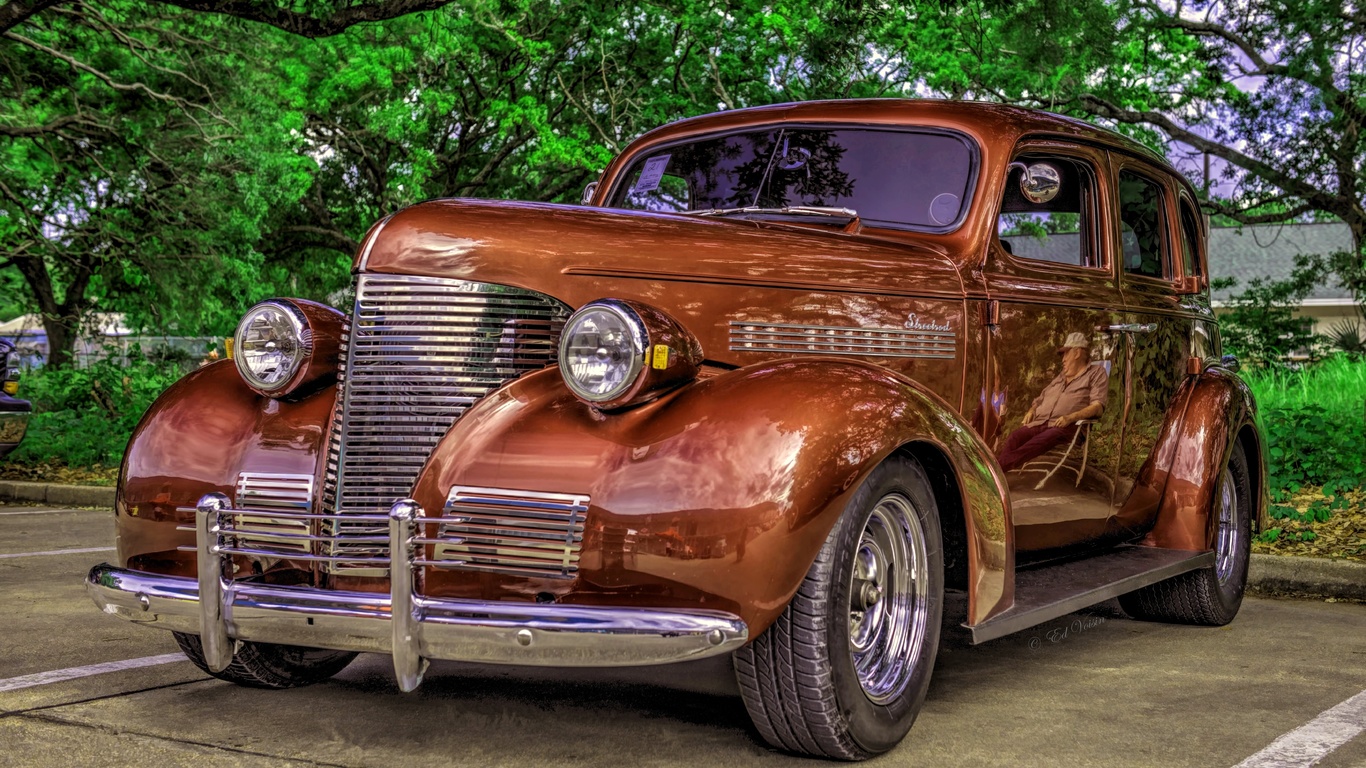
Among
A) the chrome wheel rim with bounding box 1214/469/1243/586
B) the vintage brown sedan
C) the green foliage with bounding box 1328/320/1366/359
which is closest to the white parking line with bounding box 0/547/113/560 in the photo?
the vintage brown sedan

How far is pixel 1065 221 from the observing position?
529 centimetres

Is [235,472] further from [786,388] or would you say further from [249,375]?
[786,388]

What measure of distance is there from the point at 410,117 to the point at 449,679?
18.2 meters

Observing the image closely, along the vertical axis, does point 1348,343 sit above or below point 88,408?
above

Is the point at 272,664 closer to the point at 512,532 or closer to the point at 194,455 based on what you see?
the point at 194,455

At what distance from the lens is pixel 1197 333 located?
19.5ft

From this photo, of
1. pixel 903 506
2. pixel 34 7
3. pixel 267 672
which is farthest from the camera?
pixel 34 7

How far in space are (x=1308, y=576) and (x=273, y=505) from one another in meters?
5.70

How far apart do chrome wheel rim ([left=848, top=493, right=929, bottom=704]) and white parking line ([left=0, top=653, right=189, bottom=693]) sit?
2.56 metres

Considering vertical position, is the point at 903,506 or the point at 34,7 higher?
the point at 34,7

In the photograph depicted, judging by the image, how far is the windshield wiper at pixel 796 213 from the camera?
4.52m

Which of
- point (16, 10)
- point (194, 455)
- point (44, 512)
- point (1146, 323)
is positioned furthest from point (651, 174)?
point (16, 10)

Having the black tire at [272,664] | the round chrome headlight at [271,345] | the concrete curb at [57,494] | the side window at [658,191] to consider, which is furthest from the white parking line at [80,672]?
the concrete curb at [57,494]

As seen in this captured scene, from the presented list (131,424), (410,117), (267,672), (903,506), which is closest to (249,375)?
(267,672)
